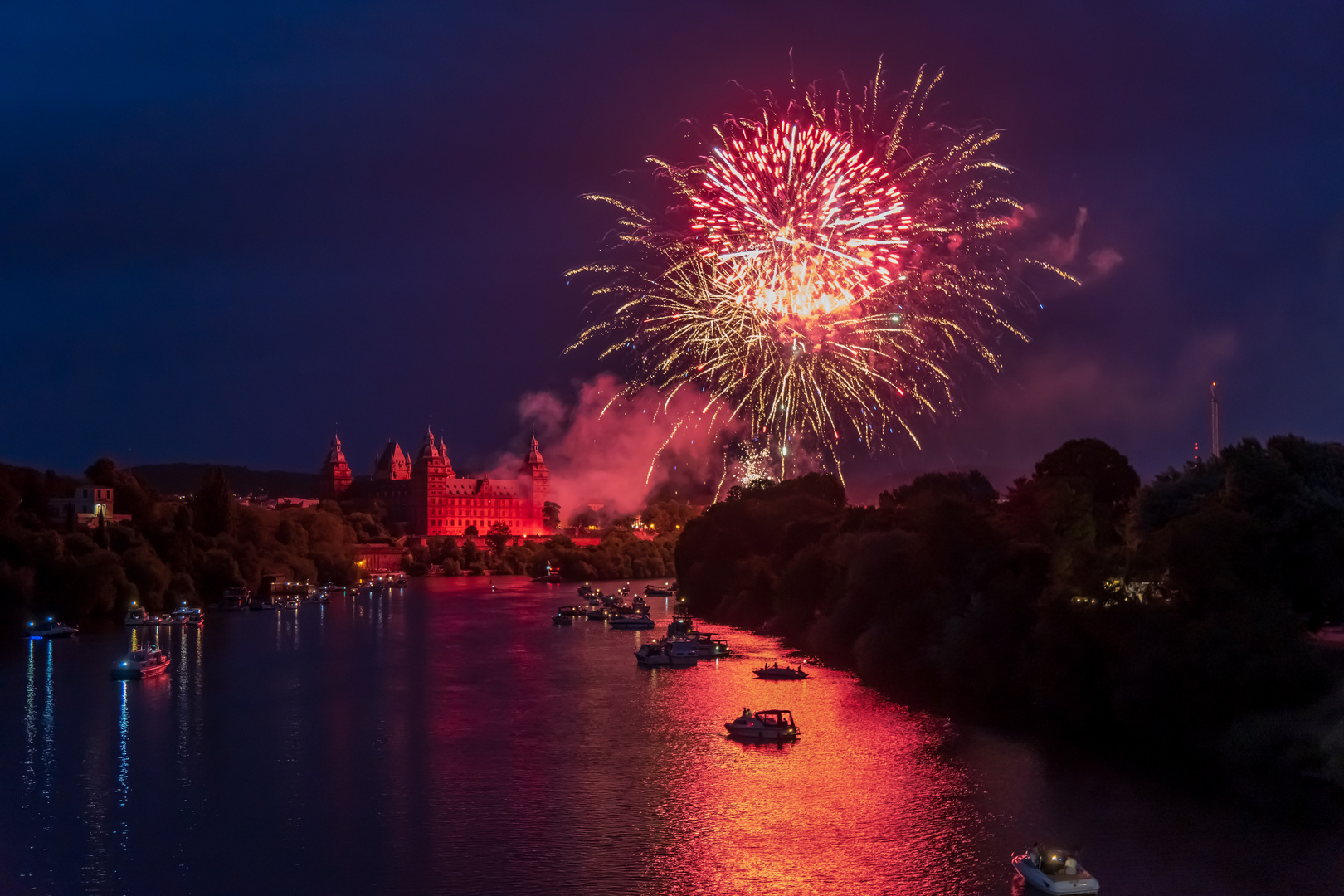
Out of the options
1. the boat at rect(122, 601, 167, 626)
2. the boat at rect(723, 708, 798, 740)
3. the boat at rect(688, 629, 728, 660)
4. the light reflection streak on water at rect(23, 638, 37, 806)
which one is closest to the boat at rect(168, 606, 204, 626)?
the boat at rect(122, 601, 167, 626)

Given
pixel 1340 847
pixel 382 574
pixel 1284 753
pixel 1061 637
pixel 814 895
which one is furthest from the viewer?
pixel 382 574

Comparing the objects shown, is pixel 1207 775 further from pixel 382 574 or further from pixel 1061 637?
pixel 382 574

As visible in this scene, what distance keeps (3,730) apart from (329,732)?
24.2 feet

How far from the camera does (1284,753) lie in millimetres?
23828

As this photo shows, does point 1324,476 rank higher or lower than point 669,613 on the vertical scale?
higher

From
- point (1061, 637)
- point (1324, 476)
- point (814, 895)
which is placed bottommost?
point (814, 895)

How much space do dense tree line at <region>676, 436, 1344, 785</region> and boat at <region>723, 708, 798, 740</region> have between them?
5.32 m

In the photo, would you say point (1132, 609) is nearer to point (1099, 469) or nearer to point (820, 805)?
point (820, 805)

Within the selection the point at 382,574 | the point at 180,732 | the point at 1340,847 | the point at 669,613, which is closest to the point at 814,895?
the point at 1340,847

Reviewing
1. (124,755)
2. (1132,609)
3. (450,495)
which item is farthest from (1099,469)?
(450,495)

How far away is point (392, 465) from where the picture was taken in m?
164

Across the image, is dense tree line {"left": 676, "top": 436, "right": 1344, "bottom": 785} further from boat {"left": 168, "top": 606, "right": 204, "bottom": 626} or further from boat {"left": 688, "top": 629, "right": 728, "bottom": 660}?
boat {"left": 168, "top": 606, "right": 204, "bottom": 626}

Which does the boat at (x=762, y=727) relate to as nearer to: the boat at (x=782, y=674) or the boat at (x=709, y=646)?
the boat at (x=782, y=674)

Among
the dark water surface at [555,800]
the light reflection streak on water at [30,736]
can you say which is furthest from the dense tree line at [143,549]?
the dark water surface at [555,800]
